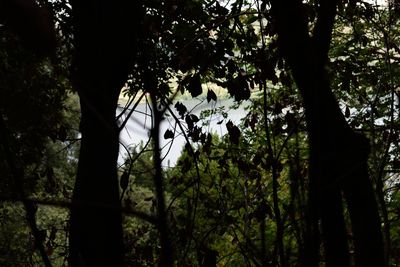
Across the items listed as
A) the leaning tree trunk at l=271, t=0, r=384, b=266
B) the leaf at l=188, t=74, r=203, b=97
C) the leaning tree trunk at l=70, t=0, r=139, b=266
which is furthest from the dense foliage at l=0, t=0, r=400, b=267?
the leaning tree trunk at l=271, t=0, r=384, b=266

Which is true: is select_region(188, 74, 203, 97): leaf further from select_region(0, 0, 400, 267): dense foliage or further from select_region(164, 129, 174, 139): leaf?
select_region(164, 129, 174, 139): leaf

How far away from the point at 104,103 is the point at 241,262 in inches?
161

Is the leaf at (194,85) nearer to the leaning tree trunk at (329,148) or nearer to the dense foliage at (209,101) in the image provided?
the dense foliage at (209,101)

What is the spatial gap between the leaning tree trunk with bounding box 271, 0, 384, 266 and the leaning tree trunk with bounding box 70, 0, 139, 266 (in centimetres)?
58

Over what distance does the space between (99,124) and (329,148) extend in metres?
1.03

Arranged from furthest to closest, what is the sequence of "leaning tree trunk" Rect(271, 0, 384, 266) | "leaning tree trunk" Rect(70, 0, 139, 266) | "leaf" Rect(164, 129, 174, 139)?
"leaf" Rect(164, 129, 174, 139) → "leaning tree trunk" Rect(70, 0, 139, 266) → "leaning tree trunk" Rect(271, 0, 384, 266)

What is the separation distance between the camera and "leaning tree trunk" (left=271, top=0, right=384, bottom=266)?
1018 millimetres

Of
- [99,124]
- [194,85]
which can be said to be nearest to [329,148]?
[99,124]

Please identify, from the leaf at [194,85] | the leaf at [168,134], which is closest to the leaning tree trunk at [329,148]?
the leaf at [194,85]

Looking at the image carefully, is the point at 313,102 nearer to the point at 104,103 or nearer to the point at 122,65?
the point at 104,103

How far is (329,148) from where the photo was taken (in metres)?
1.20

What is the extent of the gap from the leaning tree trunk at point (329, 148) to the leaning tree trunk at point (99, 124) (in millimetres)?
580

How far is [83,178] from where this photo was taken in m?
1.77

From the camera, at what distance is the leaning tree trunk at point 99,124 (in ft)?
5.11
